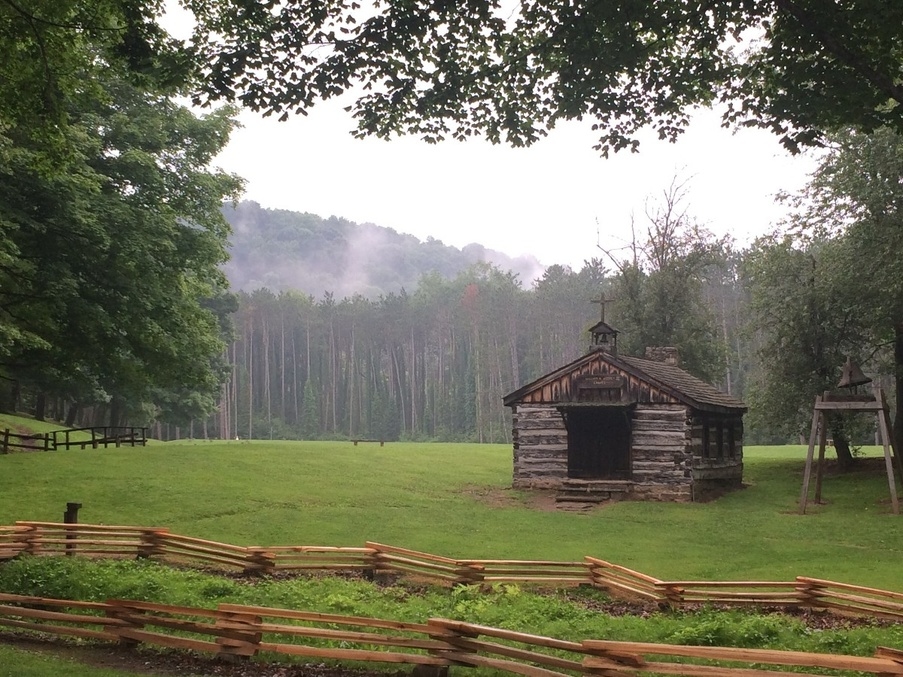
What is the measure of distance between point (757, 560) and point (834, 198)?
66.6 feet

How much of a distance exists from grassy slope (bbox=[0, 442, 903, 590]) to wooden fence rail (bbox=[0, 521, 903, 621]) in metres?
3.07

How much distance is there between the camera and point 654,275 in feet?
162

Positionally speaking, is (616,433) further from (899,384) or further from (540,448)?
(899,384)

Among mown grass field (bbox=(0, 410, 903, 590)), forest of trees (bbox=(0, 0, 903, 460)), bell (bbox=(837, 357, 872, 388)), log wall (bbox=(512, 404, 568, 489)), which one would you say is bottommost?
mown grass field (bbox=(0, 410, 903, 590))

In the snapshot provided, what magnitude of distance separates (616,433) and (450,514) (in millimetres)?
10175

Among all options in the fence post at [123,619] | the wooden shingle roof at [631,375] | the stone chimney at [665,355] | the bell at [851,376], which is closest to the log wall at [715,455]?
the wooden shingle roof at [631,375]

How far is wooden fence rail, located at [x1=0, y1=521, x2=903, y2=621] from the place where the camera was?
14156 millimetres

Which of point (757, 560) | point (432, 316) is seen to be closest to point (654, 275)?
point (757, 560)

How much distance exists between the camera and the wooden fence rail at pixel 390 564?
1416 centimetres

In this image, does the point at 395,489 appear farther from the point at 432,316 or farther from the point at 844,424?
the point at 432,316

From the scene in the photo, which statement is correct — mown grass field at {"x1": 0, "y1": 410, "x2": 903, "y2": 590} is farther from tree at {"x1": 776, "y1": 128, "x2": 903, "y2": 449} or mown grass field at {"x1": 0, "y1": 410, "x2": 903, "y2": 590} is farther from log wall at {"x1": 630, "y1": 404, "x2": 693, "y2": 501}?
tree at {"x1": 776, "y1": 128, "x2": 903, "y2": 449}

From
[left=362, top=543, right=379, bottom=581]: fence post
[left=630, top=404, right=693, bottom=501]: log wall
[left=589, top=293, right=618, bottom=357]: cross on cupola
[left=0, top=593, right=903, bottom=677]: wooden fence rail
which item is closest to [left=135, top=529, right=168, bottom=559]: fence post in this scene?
[left=0, top=593, right=903, bottom=677]: wooden fence rail

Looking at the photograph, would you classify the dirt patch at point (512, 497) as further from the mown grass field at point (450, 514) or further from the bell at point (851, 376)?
the bell at point (851, 376)

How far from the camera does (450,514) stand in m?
26.2
